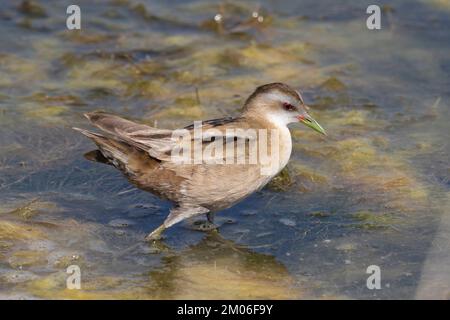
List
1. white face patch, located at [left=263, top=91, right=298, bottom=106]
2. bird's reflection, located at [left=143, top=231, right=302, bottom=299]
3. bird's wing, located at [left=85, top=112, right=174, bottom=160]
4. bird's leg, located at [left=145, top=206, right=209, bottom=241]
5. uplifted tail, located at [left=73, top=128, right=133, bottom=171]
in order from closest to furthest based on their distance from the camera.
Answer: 1. bird's reflection, located at [left=143, top=231, right=302, bottom=299]
2. bird's wing, located at [left=85, top=112, right=174, bottom=160]
3. uplifted tail, located at [left=73, top=128, right=133, bottom=171]
4. bird's leg, located at [left=145, top=206, right=209, bottom=241]
5. white face patch, located at [left=263, top=91, right=298, bottom=106]

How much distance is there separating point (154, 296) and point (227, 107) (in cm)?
330

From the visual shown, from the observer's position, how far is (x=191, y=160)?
6590 mm

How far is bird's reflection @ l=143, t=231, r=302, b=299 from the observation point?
6133mm

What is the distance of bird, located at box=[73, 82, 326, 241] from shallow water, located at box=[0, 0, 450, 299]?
37 cm

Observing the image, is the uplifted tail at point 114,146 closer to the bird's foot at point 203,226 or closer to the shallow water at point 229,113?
the shallow water at point 229,113

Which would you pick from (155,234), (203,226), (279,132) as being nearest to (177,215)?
(155,234)

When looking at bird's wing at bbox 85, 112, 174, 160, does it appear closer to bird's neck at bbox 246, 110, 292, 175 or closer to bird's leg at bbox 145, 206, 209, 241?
bird's leg at bbox 145, 206, 209, 241

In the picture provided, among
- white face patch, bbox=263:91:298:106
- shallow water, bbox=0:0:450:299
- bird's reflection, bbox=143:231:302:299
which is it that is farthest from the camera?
white face patch, bbox=263:91:298:106

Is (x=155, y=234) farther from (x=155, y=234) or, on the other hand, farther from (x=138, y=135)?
(x=138, y=135)

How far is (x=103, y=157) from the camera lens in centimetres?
691

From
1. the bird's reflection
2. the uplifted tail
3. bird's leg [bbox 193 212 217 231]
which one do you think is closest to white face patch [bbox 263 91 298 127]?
bird's leg [bbox 193 212 217 231]

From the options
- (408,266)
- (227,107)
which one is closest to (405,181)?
(408,266)

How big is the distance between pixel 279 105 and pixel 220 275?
1.43 meters

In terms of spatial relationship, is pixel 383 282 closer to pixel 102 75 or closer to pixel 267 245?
pixel 267 245
